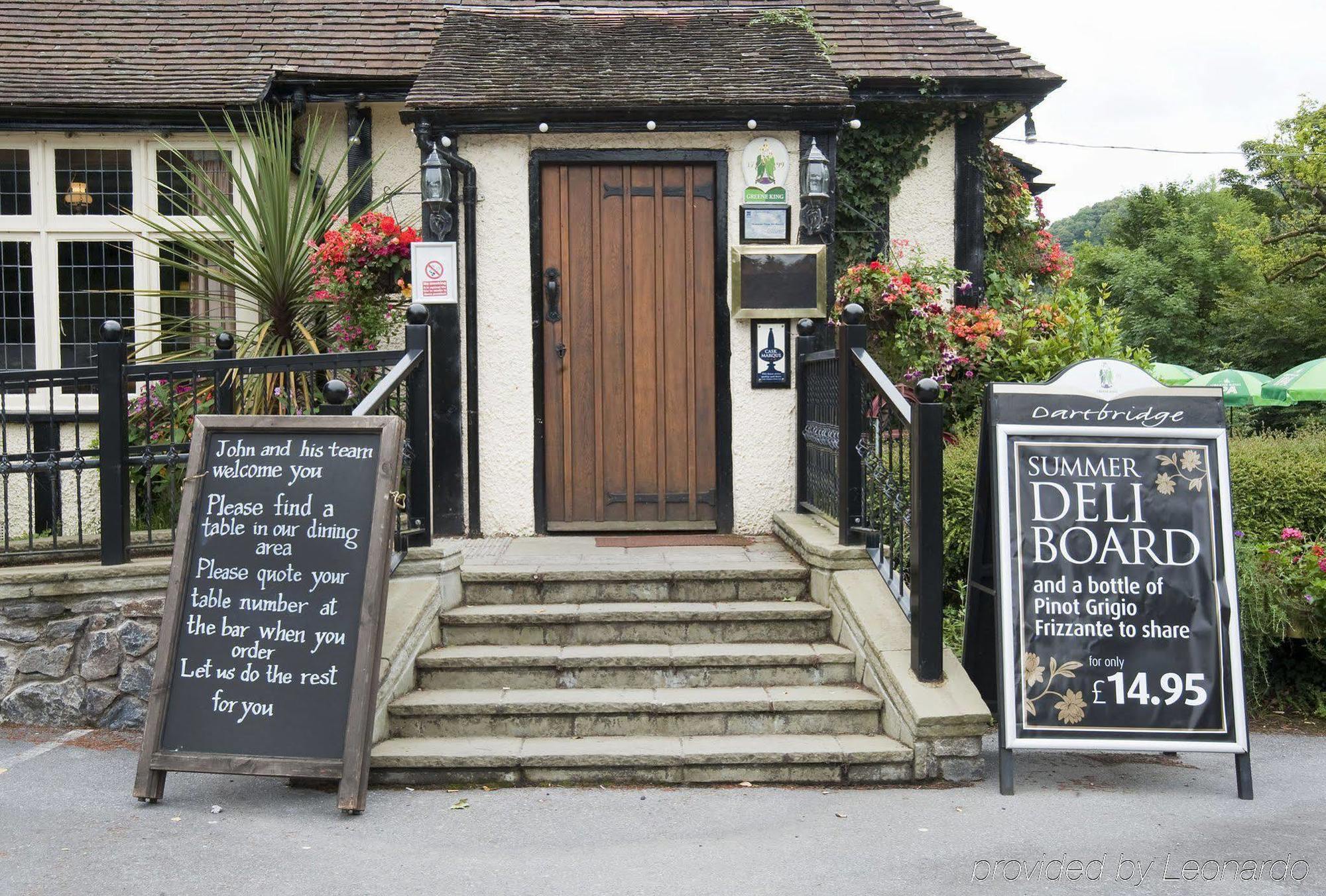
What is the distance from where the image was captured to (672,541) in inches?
266

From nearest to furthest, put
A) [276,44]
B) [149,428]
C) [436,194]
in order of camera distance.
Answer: [149,428] → [436,194] → [276,44]

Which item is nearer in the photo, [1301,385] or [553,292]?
[553,292]

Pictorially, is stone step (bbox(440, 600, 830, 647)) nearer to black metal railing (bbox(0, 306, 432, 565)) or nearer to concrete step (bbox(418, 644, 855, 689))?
concrete step (bbox(418, 644, 855, 689))

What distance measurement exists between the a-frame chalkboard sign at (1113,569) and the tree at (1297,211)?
2723 cm

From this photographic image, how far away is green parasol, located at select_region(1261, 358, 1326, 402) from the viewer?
588 inches

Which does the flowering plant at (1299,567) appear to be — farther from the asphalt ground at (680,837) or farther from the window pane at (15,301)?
the window pane at (15,301)

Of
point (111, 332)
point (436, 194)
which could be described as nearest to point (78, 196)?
point (436, 194)

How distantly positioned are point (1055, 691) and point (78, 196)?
7375 mm

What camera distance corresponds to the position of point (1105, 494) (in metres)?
4.58

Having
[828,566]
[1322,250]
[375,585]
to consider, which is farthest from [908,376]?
[1322,250]

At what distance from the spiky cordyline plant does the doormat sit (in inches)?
77.6

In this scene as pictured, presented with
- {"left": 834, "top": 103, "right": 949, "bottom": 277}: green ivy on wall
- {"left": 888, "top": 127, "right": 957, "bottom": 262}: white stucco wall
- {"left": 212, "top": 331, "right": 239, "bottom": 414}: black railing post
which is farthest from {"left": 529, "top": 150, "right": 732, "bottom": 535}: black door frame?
{"left": 212, "top": 331, "right": 239, "bottom": 414}: black railing post

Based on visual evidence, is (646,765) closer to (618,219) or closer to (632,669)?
(632,669)

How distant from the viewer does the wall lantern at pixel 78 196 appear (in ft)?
26.8
